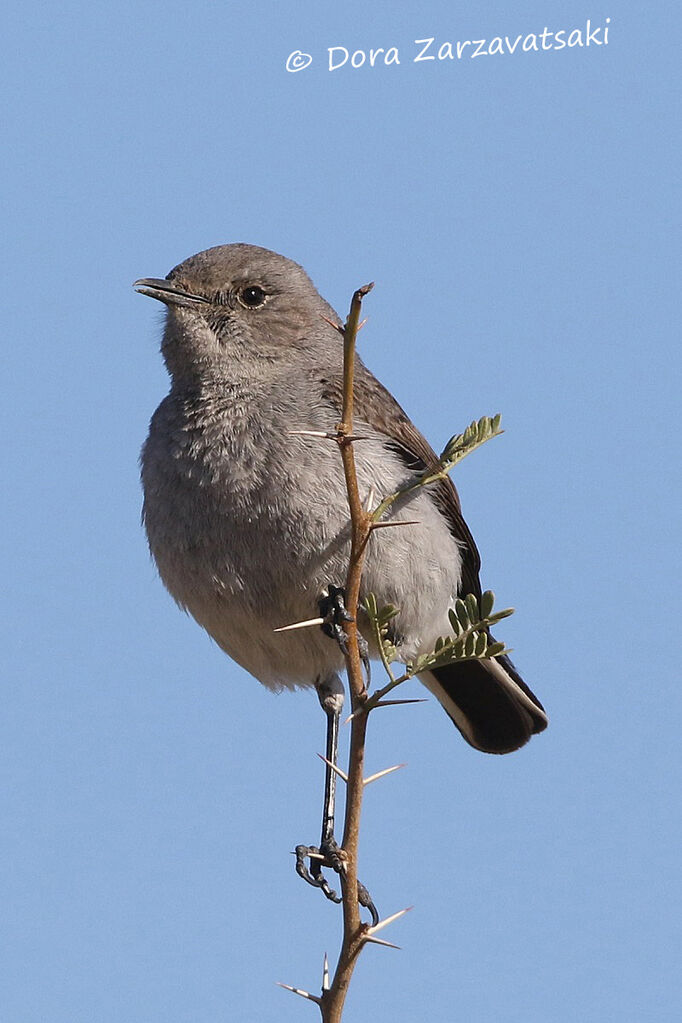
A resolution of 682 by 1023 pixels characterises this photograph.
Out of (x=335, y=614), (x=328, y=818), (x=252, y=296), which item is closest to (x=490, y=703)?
(x=328, y=818)

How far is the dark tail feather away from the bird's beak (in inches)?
89.1

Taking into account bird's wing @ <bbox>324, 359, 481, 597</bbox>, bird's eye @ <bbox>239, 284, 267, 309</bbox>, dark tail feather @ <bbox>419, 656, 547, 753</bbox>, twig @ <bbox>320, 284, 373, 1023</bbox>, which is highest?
bird's eye @ <bbox>239, 284, 267, 309</bbox>

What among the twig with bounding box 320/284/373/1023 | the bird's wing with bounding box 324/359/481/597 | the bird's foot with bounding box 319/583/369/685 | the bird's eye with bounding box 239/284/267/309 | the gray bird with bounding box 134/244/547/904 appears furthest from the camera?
the bird's eye with bounding box 239/284/267/309

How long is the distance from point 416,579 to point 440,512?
0.81m

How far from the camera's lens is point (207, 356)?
6.02 metres

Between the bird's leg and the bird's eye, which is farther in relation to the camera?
the bird's eye

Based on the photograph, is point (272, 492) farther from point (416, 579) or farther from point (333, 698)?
point (333, 698)

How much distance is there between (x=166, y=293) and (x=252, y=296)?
45 centimetres

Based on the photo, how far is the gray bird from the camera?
17.7ft

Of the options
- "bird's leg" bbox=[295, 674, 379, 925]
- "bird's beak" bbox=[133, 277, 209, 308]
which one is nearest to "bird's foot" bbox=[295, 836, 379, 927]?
"bird's leg" bbox=[295, 674, 379, 925]

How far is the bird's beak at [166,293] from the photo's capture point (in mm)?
6070

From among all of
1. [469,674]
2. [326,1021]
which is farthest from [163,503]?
[326,1021]

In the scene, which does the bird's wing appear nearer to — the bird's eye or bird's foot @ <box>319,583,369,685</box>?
the bird's eye

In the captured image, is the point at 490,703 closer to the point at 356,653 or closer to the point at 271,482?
the point at 271,482
